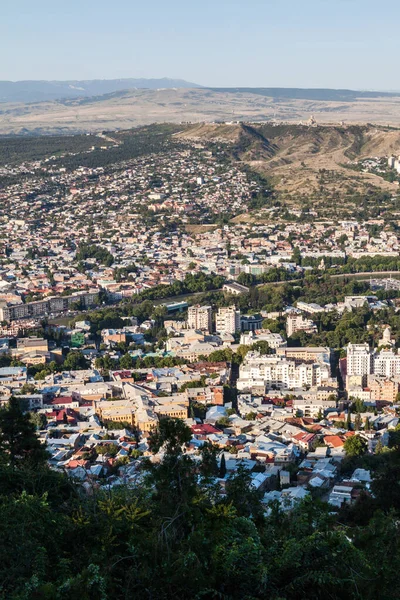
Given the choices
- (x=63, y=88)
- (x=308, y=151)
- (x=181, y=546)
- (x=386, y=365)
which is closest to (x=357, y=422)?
(x=386, y=365)

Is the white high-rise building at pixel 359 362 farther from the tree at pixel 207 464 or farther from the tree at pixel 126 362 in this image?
the tree at pixel 207 464

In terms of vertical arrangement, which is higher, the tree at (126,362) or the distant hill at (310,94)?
the distant hill at (310,94)

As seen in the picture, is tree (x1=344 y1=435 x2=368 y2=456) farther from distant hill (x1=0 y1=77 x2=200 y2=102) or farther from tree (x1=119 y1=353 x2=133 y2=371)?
distant hill (x1=0 y1=77 x2=200 y2=102)

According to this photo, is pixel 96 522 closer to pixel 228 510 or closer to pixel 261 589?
pixel 228 510

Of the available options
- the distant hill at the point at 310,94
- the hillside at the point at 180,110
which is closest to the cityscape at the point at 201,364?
the hillside at the point at 180,110

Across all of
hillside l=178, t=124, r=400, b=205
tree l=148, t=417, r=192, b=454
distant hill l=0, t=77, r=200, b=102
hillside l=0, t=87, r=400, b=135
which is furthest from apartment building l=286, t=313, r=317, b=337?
distant hill l=0, t=77, r=200, b=102
